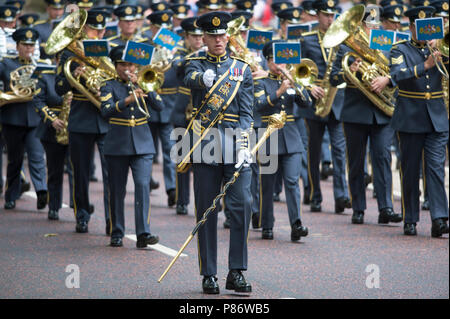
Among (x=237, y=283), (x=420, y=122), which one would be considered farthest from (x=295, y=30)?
(x=237, y=283)

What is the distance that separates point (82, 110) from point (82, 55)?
60cm

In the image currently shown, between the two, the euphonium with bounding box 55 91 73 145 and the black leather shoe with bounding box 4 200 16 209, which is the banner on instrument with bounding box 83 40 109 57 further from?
the black leather shoe with bounding box 4 200 16 209

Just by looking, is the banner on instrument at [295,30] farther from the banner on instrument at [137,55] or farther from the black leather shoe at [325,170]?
the banner on instrument at [137,55]

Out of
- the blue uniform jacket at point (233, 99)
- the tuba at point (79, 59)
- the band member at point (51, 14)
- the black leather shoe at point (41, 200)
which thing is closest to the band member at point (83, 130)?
the tuba at point (79, 59)

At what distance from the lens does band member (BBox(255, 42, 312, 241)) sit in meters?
10.6

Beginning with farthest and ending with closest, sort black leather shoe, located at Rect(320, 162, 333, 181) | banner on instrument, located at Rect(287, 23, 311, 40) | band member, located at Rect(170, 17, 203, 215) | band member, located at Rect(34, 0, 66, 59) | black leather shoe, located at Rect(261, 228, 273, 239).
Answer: black leather shoe, located at Rect(320, 162, 333, 181) < band member, located at Rect(34, 0, 66, 59) < banner on instrument, located at Rect(287, 23, 311, 40) < band member, located at Rect(170, 17, 203, 215) < black leather shoe, located at Rect(261, 228, 273, 239)

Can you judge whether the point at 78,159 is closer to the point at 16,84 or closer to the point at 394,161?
the point at 16,84

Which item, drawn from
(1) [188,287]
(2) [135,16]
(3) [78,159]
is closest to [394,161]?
(2) [135,16]

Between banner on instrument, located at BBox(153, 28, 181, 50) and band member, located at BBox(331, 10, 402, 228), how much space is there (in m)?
1.88

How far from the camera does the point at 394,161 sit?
699 inches

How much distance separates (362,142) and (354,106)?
45cm

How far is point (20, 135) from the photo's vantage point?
1272cm

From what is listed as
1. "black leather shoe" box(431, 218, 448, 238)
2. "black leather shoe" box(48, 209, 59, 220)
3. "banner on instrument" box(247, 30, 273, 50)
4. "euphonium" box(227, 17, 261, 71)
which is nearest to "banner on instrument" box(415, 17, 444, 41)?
"banner on instrument" box(247, 30, 273, 50)

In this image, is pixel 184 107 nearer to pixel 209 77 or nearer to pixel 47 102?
pixel 47 102
